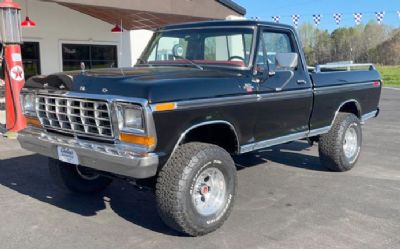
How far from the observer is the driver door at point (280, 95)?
5.02 meters

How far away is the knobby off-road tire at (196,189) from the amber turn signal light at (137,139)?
34 cm

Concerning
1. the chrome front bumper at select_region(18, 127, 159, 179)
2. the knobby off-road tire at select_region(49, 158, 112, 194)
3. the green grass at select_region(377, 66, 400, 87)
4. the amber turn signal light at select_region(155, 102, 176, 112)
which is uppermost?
the amber turn signal light at select_region(155, 102, 176, 112)

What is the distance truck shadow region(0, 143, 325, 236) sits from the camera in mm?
4848

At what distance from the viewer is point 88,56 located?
57.6 ft

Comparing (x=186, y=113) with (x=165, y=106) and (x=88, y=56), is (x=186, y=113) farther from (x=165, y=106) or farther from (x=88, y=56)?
(x=88, y=56)

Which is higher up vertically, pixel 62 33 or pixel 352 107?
pixel 62 33

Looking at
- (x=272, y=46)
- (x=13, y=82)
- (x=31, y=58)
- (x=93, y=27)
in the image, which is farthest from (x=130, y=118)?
(x=93, y=27)

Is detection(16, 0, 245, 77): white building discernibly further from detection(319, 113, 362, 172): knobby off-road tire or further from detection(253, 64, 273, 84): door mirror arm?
detection(253, 64, 273, 84): door mirror arm

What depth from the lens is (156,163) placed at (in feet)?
12.6

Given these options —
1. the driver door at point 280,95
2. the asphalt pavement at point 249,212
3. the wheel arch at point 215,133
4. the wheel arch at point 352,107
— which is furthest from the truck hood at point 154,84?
the wheel arch at point 352,107

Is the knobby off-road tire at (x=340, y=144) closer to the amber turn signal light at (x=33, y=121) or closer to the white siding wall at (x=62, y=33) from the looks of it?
the amber turn signal light at (x=33, y=121)

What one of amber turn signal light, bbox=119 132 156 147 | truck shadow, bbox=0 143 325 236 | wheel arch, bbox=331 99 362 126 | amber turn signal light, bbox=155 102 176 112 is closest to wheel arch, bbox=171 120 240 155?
amber turn signal light, bbox=155 102 176 112

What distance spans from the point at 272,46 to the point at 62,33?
40.7 ft

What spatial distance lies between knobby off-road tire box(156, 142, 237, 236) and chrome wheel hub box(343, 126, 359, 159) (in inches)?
108
